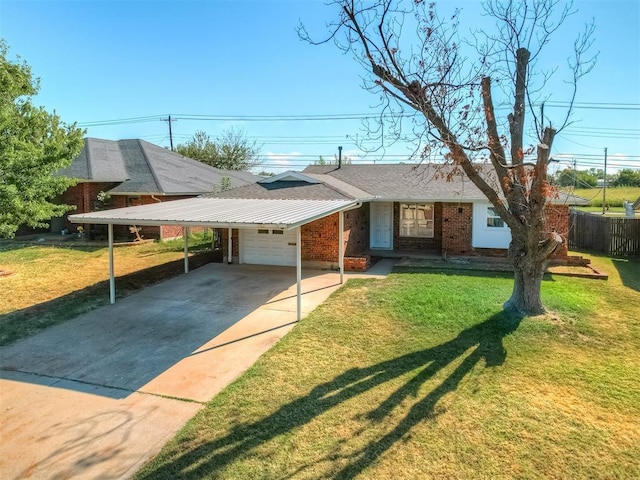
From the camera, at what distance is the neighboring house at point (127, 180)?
67.6ft

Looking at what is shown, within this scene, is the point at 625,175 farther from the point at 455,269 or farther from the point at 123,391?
the point at 123,391

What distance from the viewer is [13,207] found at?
12.5 meters

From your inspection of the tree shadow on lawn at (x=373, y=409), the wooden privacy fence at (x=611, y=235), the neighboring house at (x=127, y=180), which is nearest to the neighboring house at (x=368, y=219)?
the wooden privacy fence at (x=611, y=235)

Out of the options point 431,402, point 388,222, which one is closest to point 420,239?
point 388,222

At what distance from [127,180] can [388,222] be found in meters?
13.3

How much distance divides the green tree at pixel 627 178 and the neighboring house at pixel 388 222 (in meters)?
67.5

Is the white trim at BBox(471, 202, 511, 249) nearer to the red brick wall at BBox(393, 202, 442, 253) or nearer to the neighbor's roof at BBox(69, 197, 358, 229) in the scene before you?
the red brick wall at BBox(393, 202, 442, 253)

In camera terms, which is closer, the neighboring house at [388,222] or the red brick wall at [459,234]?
the neighboring house at [388,222]

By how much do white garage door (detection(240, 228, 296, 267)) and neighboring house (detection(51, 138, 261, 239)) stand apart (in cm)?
660

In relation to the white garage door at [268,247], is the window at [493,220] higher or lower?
higher

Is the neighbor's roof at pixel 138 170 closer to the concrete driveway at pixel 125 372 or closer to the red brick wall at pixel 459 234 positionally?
the concrete driveway at pixel 125 372

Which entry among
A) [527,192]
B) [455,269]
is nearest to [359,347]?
[527,192]

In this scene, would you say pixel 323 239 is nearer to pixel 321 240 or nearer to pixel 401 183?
pixel 321 240

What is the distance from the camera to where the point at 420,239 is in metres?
17.5
